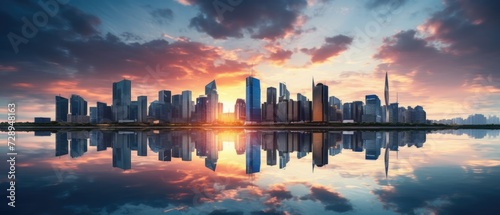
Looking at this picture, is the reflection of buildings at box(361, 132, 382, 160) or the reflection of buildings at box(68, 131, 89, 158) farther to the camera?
the reflection of buildings at box(68, 131, 89, 158)

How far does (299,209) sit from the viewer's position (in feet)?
49.9

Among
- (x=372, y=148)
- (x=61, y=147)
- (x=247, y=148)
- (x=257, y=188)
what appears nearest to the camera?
(x=257, y=188)

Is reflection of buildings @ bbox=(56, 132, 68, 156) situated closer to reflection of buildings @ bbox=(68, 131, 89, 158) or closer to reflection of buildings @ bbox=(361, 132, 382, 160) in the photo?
reflection of buildings @ bbox=(68, 131, 89, 158)

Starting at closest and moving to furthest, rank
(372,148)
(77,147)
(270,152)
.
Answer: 1. (270,152)
2. (372,148)
3. (77,147)

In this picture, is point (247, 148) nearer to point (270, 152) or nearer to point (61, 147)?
point (270, 152)

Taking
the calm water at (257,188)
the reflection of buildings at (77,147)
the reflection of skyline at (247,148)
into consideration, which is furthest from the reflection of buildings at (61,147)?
the calm water at (257,188)

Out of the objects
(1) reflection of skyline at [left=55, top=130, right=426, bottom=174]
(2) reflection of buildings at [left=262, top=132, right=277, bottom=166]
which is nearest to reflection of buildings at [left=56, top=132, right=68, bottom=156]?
(1) reflection of skyline at [left=55, top=130, right=426, bottom=174]

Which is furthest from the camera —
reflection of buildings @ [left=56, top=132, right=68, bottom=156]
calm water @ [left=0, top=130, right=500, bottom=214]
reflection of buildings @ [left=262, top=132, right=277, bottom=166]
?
reflection of buildings @ [left=56, top=132, right=68, bottom=156]

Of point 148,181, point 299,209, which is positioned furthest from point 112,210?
point 299,209

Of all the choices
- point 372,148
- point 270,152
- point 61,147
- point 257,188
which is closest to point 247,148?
point 270,152

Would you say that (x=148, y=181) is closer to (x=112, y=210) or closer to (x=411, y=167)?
(x=112, y=210)

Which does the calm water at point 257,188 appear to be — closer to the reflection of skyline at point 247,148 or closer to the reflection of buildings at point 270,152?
the reflection of buildings at point 270,152

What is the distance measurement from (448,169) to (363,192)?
609 inches

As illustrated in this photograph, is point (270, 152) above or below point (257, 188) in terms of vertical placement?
below
